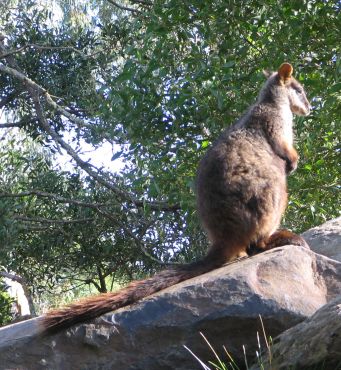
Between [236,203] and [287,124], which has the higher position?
[287,124]

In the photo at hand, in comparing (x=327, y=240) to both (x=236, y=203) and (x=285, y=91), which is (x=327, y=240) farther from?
(x=285, y=91)

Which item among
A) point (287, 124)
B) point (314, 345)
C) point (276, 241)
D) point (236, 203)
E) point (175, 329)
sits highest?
point (287, 124)

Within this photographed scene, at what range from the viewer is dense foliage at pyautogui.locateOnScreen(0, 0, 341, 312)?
9586 mm

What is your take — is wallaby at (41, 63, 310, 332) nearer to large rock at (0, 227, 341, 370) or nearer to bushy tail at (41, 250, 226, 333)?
bushy tail at (41, 250, 226, 333)

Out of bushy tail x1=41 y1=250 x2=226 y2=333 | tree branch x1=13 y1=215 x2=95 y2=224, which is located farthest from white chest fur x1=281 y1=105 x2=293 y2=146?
tree branch x1=13 y1=215 x2=95 y2=224

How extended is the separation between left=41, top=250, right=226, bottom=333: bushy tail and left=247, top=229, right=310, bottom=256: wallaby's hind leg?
0.83 meters

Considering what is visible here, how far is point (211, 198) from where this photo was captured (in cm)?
664

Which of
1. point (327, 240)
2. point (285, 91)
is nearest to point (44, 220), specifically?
point (285, 91)

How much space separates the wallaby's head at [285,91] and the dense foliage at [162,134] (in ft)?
1.23

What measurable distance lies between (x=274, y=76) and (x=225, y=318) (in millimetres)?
3875

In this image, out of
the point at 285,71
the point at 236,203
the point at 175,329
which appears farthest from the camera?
the point at 285,71

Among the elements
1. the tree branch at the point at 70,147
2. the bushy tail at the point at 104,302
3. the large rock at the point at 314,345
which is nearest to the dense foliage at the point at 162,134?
the tree branch at the point at 70,147

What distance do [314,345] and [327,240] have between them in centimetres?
325

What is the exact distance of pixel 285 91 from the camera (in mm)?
8602
